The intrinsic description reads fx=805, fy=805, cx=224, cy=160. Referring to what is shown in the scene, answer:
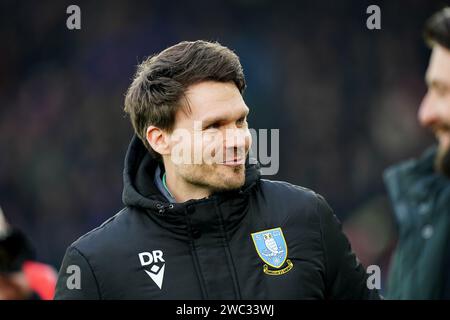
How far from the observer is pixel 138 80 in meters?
2.71

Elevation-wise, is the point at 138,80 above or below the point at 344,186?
above

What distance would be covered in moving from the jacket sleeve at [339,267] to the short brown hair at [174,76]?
20.3 inches

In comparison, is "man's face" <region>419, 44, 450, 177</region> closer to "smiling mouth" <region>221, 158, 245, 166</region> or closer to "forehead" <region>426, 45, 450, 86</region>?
"forehead" <region>426, 45, 450, 86</region>

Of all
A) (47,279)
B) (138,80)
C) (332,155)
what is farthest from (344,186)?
(138,80)

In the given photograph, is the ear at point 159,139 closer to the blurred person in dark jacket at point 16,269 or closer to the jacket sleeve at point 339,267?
the jacket sleeve at point 339,267

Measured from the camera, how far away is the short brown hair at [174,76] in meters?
2.51

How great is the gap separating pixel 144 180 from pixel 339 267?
0.67 metres

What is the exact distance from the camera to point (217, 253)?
238 cm

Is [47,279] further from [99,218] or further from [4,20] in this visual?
[4,20]

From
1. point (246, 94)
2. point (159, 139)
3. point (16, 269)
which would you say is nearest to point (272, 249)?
point (159, 139)

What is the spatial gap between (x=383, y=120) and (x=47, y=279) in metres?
3.69

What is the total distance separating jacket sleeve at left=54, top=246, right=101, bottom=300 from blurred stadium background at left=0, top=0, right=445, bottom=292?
15.2 feet
